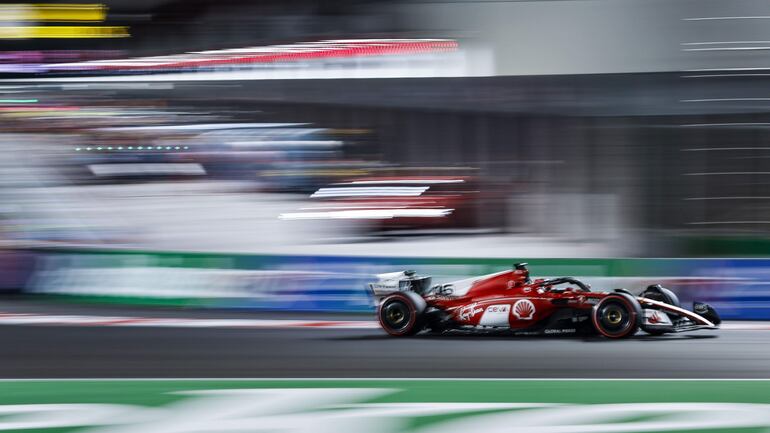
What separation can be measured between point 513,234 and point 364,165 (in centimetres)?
339

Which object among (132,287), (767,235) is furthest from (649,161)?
(132,287)

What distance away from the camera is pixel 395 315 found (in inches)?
373

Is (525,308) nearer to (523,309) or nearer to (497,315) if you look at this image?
(523,309)

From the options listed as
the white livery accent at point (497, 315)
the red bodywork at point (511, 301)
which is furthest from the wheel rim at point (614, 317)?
the white livery accent at point (497, 315)

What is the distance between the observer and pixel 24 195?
19.3 metres

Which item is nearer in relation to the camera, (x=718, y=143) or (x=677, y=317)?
(x=677, y=317)

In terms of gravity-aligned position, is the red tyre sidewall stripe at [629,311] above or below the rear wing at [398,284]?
below

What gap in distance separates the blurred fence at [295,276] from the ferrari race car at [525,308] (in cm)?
188

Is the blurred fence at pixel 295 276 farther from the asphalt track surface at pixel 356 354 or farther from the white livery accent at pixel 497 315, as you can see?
the white livery accent at pixel 497 315

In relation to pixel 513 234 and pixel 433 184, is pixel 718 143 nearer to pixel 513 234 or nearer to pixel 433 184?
pixel 513 234

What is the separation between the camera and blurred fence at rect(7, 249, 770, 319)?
1119cm

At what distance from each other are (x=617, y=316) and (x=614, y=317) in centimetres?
3

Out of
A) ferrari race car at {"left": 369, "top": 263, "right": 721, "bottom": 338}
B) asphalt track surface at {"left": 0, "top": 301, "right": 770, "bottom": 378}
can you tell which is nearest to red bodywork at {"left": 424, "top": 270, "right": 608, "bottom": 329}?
ferrari race car at {"left": 369, "top": 263, "right": 721, "bottom": 338}

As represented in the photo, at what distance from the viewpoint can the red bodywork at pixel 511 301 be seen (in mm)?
9055
